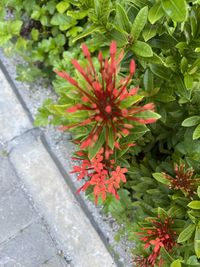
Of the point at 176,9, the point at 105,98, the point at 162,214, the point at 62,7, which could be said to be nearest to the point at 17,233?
the point at 162,214

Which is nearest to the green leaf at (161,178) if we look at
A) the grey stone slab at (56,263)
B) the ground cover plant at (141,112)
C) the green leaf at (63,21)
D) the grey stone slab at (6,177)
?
the ground cover plant at (141,112)

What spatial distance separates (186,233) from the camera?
1706 mm

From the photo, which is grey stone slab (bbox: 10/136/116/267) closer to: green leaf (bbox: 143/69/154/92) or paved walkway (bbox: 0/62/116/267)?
paved walkway (bbox: 0/62/116/267)

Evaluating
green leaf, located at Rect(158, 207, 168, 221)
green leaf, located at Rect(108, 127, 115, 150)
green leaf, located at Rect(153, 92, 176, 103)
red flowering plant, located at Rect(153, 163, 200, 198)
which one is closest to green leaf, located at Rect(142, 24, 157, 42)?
green leaf, located at Rect(153, 92, 176, 103)

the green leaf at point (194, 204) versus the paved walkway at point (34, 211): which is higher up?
the paved walkway at point (34, 211)

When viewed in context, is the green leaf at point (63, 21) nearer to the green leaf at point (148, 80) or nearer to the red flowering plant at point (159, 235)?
the green leaf at point (148, 80)

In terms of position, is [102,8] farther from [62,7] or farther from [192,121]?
[62,7]

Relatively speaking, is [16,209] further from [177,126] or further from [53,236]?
[177,126]

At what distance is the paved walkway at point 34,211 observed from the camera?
2264 millimetres

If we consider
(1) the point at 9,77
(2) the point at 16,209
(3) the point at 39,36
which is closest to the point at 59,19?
(3) the point at 39,36

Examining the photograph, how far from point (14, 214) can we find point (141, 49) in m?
1.26

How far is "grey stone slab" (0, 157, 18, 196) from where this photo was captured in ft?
7.98

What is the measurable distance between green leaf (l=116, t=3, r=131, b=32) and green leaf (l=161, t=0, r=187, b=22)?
0.64 feet

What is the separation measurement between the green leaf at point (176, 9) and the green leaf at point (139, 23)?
0.11 m
